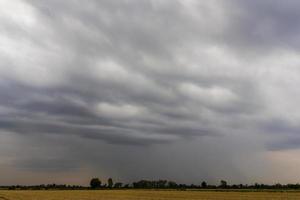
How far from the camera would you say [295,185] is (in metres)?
196

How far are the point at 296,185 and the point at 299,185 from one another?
1315mm

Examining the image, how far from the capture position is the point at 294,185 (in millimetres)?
195500

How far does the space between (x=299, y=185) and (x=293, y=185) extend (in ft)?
8.29

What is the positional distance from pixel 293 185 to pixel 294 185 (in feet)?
1.44

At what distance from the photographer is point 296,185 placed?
19600 cm

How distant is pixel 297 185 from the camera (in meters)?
196

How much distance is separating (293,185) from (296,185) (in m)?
1.43

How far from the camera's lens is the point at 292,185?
19650 cm

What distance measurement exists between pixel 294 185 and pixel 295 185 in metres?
0.44

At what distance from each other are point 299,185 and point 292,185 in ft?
9.72

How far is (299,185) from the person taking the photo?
7687 inches

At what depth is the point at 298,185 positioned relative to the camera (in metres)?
196

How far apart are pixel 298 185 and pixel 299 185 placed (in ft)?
1.89

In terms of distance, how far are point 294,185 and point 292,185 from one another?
1162mm
